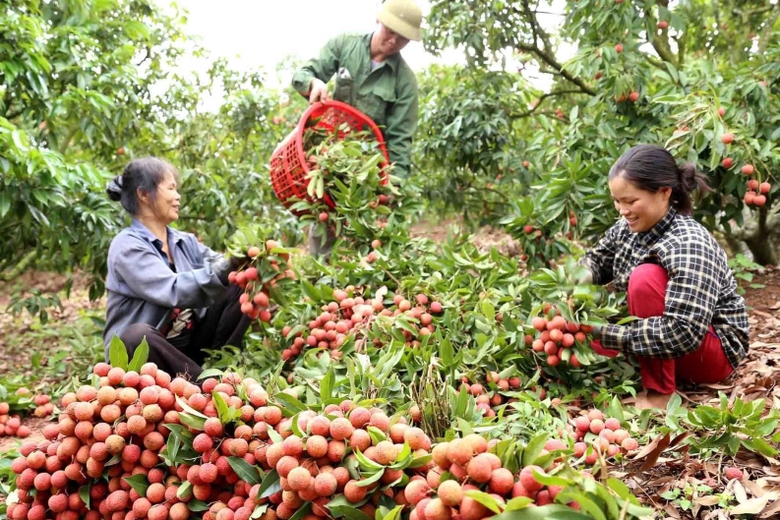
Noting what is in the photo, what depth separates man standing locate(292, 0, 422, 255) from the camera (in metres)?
3.30

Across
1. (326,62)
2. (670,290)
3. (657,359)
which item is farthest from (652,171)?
(326,62)

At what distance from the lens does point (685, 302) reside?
2033 millimetres

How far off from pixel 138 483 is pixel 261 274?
844mm

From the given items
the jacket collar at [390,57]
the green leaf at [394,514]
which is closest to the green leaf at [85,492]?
the green leaf at [394,514]

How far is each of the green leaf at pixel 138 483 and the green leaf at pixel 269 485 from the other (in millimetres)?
352

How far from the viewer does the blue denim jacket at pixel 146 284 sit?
7.30ft

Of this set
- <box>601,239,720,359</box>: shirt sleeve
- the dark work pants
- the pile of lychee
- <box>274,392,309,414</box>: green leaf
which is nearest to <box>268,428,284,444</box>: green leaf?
the pile of lychee

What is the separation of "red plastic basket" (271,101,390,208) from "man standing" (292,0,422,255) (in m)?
0.15

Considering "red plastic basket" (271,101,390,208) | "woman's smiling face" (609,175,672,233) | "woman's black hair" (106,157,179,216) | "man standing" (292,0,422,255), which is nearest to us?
"woman's smiling face" (609,175,672,233)

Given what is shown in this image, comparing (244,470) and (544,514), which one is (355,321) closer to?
(244,470)

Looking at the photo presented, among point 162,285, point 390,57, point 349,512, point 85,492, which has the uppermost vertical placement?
point 390,57

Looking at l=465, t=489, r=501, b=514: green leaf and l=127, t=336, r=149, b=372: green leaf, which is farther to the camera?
l=127, t=336, r=149, b=372: green leaf

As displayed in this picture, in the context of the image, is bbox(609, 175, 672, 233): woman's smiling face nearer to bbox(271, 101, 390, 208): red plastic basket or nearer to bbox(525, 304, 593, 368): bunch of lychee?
bbox(525, 304, 593, 368): bunch of lychee

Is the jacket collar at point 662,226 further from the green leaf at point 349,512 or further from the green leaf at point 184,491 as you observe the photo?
the green leaf at point 184,491
